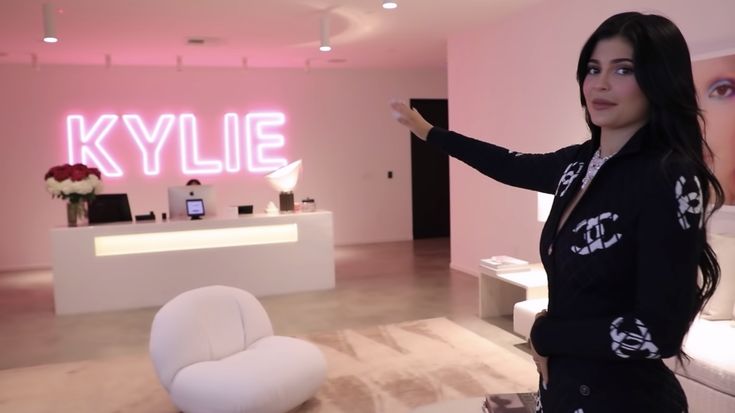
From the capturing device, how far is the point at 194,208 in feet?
19.6

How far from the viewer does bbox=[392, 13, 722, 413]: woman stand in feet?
3.16

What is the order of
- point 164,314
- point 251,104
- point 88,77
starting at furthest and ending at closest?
point 251,104 < point 88,77 < point 164,314

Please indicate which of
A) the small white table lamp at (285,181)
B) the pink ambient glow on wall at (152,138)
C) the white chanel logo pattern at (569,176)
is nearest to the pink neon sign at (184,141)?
the pink ambient glow on wall at (152,138)

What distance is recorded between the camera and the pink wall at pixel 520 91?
4.15m

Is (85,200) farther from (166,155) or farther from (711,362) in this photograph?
(711,362)

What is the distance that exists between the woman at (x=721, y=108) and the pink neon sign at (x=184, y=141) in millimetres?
6035

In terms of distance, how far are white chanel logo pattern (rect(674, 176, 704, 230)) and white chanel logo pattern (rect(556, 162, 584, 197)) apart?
23 centimetres

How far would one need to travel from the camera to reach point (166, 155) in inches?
329

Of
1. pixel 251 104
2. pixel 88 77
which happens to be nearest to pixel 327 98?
pixel 251 104

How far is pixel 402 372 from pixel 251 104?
19.0 ft

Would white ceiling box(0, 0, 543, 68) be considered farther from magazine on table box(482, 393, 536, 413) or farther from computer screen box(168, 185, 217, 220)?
magazine on table box(482, 393, 536, 413)

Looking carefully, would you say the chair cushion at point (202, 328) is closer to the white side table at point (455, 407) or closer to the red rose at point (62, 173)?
the white side table at point (455, 407)

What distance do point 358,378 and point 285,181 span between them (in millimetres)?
3109

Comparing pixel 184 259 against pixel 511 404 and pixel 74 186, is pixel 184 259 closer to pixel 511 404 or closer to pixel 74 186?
pixel 74 186
